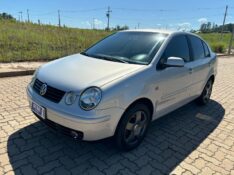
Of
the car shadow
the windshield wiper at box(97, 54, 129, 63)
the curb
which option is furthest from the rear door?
the curb

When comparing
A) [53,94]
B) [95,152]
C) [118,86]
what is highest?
[118,86]

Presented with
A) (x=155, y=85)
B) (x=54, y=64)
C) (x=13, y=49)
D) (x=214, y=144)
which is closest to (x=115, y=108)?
(x=155, y=85)

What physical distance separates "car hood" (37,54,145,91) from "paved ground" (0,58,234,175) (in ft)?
3.12

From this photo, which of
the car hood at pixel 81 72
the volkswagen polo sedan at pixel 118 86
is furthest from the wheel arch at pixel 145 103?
the car hood at pixel 81 72

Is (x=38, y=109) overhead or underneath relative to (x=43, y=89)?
underneath

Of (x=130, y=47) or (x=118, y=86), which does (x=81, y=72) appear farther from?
(x=130, y=47)

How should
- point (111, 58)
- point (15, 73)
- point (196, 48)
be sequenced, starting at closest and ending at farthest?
point (111, 58) < point (196, 48) < point (15, 73)

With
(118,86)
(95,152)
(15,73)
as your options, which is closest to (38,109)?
(95,152)

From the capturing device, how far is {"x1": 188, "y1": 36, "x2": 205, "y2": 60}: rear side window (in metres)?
4.46

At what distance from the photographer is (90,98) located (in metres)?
2.56

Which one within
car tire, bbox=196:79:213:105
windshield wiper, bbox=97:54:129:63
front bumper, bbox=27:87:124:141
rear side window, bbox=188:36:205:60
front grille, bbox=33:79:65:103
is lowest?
car tire, bbox=196:79:213:105

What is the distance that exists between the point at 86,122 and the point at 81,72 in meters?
0.76

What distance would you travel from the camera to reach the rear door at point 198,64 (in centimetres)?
430

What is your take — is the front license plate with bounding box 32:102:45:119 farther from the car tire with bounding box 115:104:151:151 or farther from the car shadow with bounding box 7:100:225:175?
the car tire with bounding box 115:104:151:151
